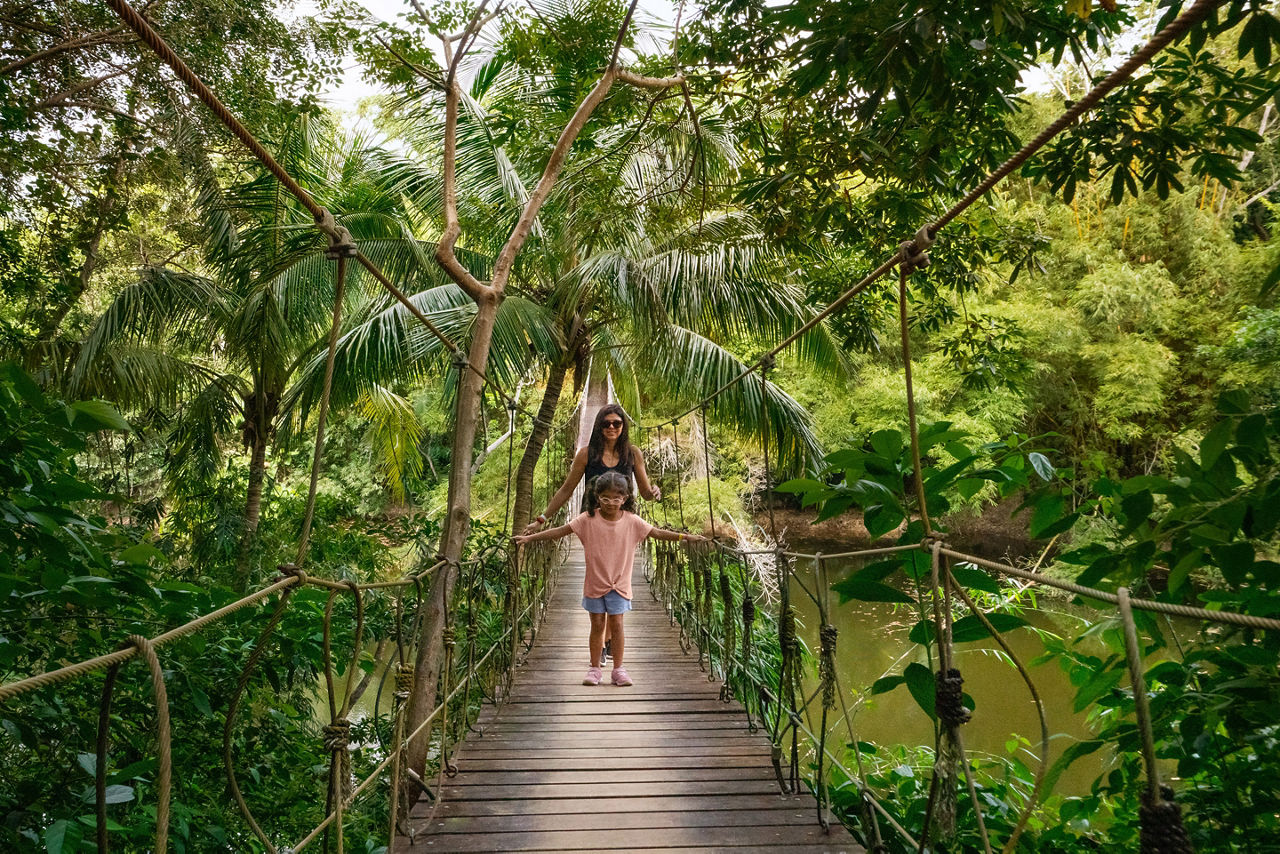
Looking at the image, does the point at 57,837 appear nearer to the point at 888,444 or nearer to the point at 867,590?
the point at 867,590

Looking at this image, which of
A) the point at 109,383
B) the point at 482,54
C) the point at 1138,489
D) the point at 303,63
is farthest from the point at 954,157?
the point at 109,383

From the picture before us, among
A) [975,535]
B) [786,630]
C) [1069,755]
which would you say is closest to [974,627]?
[1069,755]

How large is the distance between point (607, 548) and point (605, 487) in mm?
230

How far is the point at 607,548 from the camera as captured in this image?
2.80m

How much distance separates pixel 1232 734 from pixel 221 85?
4324 millimetres

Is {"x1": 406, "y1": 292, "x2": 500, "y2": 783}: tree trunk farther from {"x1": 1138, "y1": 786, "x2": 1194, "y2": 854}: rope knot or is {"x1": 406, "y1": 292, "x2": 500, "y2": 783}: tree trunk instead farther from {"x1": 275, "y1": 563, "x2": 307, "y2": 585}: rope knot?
{"x1": 1138, "y1": 786, "x2": 1194, "y2": 854}: rope knot

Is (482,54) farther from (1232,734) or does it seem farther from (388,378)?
(1232,734)

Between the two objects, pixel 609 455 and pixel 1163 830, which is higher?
pixel 609 455

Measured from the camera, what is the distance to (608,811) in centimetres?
183

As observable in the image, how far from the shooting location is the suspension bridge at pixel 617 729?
2.97 feet

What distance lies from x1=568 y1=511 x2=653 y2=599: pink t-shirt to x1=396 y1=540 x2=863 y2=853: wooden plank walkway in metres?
0.41

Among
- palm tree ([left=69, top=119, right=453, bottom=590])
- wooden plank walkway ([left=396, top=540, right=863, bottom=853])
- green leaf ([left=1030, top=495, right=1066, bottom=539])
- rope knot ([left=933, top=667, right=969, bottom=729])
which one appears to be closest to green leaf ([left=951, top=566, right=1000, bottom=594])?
green leaf ([left=1030, top=495, right=1066, bottom=539])

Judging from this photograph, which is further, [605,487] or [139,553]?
[605,487]

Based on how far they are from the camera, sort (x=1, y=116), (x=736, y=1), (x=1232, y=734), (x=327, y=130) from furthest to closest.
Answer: (x=327, y=130)
(x=1, y=116)
(x=736, y=1)
(x=1232, y=734)
